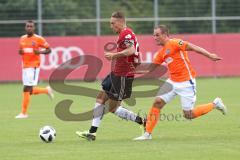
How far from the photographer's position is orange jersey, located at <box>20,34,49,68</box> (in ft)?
61.4

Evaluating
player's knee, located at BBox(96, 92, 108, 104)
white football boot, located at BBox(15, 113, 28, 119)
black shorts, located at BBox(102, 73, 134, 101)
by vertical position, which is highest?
black shorts, located at BBox(102, 73, 134, 101)

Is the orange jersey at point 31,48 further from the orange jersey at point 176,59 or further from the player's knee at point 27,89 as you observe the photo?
the orange jersey at point 176,59

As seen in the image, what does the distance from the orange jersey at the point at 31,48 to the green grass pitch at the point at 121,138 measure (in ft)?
4.06

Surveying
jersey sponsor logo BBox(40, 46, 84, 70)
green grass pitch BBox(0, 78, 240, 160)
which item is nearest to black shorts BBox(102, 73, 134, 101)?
green grass pitch BBox(0, 78, 240, 160)

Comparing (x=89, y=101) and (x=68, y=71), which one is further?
→ (x=68, y=71)

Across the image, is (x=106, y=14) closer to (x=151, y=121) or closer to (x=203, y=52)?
(x=151, y=121)

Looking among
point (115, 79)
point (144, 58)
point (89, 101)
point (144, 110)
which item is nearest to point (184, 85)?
point (115, 79)

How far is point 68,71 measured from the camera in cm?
3180

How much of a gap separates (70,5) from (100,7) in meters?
1.36

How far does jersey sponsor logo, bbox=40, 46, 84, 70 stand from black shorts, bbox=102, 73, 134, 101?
1850cm

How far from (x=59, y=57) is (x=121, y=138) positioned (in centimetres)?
1886

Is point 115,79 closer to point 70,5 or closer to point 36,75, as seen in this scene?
point 36,75

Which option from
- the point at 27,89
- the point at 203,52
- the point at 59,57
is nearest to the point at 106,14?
the point at 59,57

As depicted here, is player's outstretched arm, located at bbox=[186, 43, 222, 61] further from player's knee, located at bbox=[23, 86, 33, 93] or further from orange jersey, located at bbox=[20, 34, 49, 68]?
orange jersey, located at bbox=[20, 34, 49, 68]
